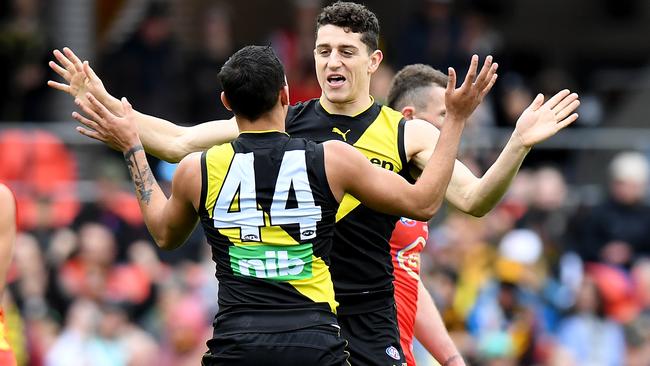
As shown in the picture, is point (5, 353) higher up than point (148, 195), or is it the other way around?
point (148, 195)

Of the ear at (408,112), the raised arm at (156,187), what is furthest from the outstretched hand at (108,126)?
the ear at (408,112)

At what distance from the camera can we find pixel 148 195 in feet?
21.1

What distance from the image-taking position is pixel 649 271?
45.6 feet

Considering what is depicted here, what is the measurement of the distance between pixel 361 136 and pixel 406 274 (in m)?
0.97

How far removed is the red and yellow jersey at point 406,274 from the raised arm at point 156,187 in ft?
4.72

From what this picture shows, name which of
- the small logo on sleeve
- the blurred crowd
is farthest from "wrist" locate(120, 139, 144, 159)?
the blurred crowd

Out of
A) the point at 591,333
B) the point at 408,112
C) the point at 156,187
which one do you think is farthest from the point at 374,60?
the point at 591,333

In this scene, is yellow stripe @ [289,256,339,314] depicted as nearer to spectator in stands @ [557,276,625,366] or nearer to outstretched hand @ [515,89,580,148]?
outstretched hand @ [515,89,580,148]

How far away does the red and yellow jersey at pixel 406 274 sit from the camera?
7387 mm

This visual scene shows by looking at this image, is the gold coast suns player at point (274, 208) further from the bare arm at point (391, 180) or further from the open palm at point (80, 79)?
the open palm at point (80, 79)

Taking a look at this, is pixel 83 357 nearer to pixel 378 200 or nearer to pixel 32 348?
pixel 32 348

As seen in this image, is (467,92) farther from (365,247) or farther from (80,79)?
(80,79)

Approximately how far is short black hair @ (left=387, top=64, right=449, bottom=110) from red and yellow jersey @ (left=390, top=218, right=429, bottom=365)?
0.67m

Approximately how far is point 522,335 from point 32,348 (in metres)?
4.45
